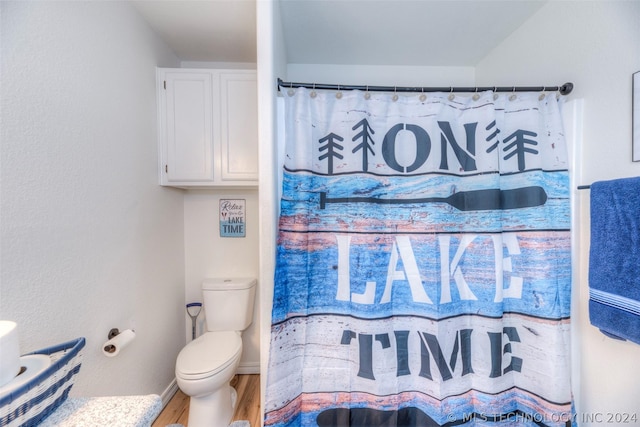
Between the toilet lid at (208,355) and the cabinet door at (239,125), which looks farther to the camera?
the cabinet door at (239,125)

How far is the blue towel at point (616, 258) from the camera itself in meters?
0.90

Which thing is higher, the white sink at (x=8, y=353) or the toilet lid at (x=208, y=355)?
the white sink at (x=8, y=353)

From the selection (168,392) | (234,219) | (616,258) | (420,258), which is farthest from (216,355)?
(616,258)

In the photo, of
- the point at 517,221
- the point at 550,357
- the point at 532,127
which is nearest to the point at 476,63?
the point at 532,127

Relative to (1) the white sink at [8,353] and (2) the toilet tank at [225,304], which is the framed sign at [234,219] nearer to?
(2) the toilet tank at [225,304]

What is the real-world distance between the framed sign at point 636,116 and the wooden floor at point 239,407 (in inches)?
92.1

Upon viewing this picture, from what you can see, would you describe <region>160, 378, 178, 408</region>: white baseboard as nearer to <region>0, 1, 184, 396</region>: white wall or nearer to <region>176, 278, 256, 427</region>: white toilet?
<region>0, 1, 184, 396</region>: white wall

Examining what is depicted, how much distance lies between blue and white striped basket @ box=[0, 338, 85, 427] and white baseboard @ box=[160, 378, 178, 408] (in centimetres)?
127

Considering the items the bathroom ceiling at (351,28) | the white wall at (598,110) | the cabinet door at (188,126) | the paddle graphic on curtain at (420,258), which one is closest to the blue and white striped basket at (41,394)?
the paddle graphic on curtain at (420,258)

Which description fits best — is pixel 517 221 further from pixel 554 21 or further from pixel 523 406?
pixel 554 21

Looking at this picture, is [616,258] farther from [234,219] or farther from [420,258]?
[234,219]

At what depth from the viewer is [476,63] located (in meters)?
1.94

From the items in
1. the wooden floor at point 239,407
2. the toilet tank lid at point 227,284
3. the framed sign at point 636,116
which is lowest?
the wooden floor at point 239,407

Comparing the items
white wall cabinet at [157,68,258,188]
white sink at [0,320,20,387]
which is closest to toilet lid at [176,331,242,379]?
white sink at [0,320,20,387]
